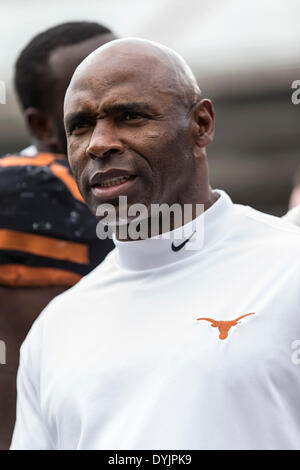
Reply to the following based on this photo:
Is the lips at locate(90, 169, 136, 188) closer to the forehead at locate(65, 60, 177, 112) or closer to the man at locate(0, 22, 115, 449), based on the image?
the forehead at locate(65, 60, 177, 112)

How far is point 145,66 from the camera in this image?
236cm

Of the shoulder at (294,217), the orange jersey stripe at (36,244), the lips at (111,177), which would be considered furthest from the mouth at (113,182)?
the orange jersey stripe at (36,244)

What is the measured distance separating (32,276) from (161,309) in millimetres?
1035

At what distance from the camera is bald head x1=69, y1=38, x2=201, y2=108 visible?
2.35 meters

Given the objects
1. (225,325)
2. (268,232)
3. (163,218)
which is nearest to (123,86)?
(163,218)

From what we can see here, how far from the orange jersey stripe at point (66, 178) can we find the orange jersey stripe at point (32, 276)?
0.91ft

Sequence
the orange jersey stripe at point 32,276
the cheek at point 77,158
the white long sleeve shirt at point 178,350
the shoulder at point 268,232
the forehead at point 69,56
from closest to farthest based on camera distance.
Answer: the white long sleeve shirt at point 178,350
the shoulder at point 268,232
the cheek at point 77,158
the orange jersey stripe at point 32,276
the forehead at point 69,56

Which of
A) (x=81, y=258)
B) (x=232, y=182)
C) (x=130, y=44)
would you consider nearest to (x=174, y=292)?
(x=130, y=44)

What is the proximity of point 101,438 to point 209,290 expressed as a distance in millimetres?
434

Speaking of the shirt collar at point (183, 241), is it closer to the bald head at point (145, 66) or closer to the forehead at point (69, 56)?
the bald head at point (145, 66)

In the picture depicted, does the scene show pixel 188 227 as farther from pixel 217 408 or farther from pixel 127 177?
pixel 217 408

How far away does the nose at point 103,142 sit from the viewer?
231 cm

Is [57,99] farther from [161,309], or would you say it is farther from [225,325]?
[225,325]

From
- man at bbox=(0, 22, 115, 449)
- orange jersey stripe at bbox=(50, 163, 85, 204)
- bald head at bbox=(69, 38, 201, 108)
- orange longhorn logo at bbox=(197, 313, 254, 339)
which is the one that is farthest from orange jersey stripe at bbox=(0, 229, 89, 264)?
orange longhorn logo at bbox=(197, 313, 254, 339)
